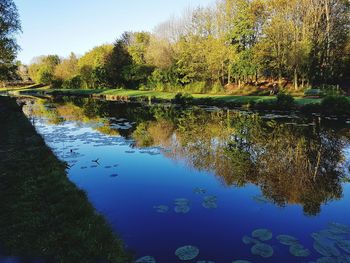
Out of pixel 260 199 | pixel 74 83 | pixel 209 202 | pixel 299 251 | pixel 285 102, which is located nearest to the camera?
pixel 299 251

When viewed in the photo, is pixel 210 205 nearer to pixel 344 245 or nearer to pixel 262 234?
pixel 262 234

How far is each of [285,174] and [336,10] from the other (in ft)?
122

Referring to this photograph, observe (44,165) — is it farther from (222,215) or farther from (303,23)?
Result: (303,23)

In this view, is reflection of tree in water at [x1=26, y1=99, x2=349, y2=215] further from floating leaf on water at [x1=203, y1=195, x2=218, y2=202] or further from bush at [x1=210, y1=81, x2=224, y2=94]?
bush at [x1=210, y1=81, x2=224, y2=94]

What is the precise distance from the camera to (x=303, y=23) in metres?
36.7

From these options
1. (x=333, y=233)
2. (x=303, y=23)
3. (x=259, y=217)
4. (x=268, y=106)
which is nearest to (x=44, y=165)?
(x=259, y=217)

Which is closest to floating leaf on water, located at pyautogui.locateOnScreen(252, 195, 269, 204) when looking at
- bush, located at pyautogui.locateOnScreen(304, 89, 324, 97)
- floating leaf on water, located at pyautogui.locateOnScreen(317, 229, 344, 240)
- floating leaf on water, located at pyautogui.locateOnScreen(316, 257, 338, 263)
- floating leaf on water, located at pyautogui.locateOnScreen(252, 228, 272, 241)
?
floating leaf on water, located at pyautogui.locateOnScreen(252, 228, 272, 241)

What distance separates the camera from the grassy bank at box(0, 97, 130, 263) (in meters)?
5.33

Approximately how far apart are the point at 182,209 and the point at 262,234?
212cm

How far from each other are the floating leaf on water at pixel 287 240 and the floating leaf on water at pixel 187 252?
171 cm

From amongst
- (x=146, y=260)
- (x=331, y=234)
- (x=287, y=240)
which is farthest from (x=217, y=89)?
(x=146, y=260)

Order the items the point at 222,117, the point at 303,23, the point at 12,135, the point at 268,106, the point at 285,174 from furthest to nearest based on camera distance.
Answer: the point at 303,23, the point at 268,106, the point at 222,117, the point at 12,135, the point at 285,174

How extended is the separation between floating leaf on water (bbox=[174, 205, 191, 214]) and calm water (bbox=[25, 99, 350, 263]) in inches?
2.0

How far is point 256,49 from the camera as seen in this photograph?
40969 mm
